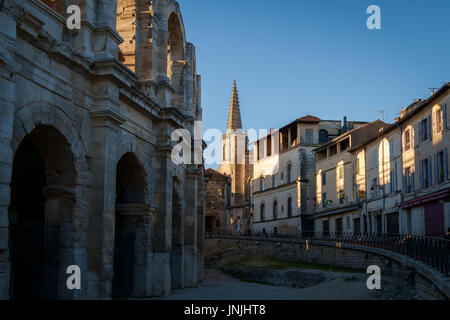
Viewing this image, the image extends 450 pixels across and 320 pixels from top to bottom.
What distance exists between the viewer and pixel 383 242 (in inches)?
1120

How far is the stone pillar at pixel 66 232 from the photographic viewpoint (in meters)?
14.3

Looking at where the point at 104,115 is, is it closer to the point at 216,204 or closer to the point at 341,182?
the point at 341,182

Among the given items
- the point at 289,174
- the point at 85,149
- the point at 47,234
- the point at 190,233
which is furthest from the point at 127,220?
the point at 289,174

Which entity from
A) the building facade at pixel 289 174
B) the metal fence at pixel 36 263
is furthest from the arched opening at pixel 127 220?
the building facade at pixel 289 174

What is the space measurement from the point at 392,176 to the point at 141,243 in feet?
77.0

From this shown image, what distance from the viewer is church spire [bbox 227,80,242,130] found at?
92.2 meters

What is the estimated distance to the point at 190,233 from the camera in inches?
1009

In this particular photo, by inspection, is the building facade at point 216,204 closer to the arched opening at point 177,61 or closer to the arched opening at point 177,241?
the arched opening at point 177,61

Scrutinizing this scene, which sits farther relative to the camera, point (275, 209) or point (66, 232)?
point (275, 209)

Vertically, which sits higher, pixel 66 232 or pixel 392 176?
pixel 392 176

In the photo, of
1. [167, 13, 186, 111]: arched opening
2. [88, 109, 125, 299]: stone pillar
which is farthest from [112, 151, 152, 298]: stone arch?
[167, 13, 186, 111]: arched opening

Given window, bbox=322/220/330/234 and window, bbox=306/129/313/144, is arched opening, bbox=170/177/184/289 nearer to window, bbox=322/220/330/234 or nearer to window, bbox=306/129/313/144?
window, bbox=322/220/330/234

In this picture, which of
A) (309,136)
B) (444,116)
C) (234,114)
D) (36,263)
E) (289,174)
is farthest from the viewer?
(234,114)

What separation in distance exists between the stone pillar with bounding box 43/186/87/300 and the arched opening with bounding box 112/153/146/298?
453 centimetres
